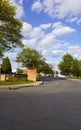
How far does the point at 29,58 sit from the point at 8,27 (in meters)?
80.2

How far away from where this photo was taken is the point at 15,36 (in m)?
56.3

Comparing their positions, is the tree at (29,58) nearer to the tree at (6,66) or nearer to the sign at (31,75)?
the tree at (6,66)

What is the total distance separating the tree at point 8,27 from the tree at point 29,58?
77.2 metres

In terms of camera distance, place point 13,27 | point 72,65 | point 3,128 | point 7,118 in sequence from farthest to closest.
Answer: point 72,65, point 13,27, point 7,118, point 3,128

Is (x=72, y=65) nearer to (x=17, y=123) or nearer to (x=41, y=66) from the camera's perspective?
(x=41, y=66)

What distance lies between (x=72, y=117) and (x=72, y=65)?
124m

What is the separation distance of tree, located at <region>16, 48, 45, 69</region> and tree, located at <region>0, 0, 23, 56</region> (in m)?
77.2

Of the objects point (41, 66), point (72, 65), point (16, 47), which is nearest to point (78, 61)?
point (72, 65)

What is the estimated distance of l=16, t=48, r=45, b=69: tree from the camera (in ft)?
442

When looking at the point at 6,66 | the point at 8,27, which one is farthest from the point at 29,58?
the point at 8,27

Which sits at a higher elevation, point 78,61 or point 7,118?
point 78,61

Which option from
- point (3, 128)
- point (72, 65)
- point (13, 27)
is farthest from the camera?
point (72, 65)

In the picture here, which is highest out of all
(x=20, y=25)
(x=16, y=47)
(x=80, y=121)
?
(x=20, y=25)

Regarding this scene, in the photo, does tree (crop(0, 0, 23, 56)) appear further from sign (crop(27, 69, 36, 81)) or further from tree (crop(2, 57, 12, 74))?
tree (crop(2, 57, 12, 74))
